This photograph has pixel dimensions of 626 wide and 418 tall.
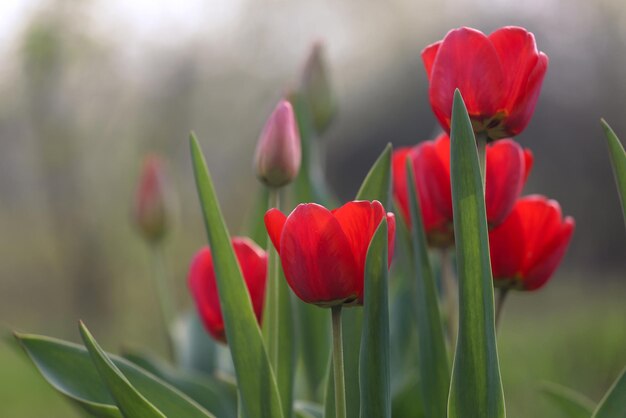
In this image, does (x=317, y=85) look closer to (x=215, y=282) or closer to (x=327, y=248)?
(x=215, y=282)

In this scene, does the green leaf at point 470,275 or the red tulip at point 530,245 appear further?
the red tulip at point 530,245

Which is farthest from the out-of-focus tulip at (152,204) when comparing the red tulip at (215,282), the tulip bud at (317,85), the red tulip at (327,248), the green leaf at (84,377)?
the red tulip at (327,248)

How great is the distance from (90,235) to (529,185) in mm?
1603

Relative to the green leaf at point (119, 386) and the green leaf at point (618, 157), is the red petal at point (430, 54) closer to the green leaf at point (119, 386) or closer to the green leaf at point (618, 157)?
the green leaf at point (618, 157)

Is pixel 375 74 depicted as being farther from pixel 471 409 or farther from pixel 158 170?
pixel 471 409

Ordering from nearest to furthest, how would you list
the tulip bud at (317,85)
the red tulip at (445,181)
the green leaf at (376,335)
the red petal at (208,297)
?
1. the green leaf at (376,335)
2. the red tulip at (445,181)
3. the red petal at (208,297)
4. the tulip bud at (317,85)

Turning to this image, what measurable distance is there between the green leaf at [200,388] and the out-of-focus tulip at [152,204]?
0.30 m

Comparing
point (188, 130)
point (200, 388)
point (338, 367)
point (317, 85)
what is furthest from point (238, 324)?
point (188, 130)

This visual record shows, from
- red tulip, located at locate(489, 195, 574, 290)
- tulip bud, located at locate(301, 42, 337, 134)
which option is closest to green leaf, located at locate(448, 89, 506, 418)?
red tulip, located at locate(489, 195, 574, 290)

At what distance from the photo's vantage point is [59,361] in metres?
0.50

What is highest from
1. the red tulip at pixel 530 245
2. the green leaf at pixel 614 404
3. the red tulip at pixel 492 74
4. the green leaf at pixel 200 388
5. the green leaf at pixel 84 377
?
the red tulip at pixel 492 74

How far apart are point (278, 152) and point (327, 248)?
122 mm

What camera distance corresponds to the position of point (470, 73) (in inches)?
16.6

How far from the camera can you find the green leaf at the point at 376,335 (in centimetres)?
38
